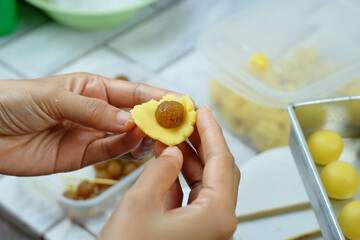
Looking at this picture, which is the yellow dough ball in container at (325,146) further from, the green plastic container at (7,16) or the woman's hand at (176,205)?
the green plastic container at (7,16)

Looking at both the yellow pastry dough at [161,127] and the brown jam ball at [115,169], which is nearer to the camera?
the yellow pastry dough at [161,127]

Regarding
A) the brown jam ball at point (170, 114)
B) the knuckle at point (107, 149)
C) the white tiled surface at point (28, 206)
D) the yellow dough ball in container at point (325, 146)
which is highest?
the brown jam ball at point (170, 114)

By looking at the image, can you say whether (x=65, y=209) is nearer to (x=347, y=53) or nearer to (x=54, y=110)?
(x=54, y=110)

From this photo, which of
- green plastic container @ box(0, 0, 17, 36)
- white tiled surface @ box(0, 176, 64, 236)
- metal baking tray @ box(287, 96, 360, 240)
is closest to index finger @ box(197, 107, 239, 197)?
metal baking tray @ box(287, 96, 360, 240)

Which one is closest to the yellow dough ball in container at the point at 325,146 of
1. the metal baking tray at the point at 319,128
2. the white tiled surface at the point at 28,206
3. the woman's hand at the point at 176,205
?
the metal baking tray at the point at 319,128

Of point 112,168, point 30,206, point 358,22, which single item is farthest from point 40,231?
point 358,22

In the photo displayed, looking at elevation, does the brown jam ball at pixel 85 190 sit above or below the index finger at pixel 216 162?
below
